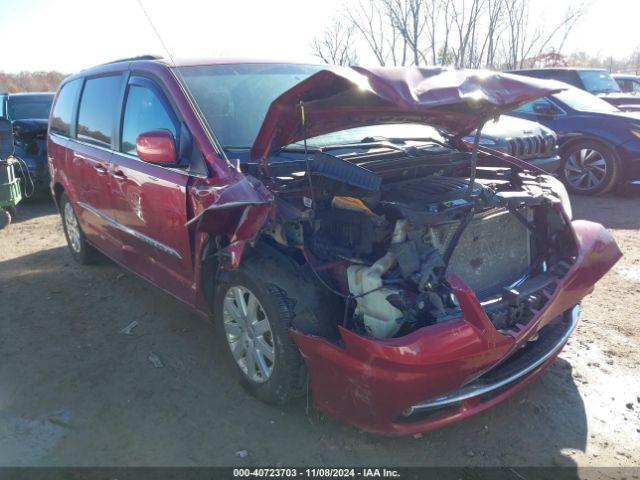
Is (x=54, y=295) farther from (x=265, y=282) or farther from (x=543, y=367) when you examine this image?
(x=543, y=367)

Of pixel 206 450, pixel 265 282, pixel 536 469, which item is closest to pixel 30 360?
pixel 206 450

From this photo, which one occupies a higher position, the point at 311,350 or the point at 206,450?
the point at 311,350

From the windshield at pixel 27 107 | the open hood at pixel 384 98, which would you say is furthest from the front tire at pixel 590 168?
the windshield at pixel 27 107

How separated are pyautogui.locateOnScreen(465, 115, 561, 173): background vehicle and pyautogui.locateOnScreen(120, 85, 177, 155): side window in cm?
447

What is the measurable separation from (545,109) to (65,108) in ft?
22.6

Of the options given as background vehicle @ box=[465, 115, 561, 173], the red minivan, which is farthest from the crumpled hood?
the red minivan

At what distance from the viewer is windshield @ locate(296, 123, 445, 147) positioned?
364 centimetres

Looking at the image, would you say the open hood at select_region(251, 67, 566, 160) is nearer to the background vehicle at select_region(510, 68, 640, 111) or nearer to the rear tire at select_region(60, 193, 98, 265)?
the rear tire at select_region(60, 193, 98, 265)

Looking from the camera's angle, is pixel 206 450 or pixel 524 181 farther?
pixel 524 181

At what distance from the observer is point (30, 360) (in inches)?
149

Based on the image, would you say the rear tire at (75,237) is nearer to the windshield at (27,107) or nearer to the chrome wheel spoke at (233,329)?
the chrome wheel spoke at (233,329)

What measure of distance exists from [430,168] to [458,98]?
0.83 metres

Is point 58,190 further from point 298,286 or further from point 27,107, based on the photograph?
point 27,107

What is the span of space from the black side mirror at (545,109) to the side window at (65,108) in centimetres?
673
